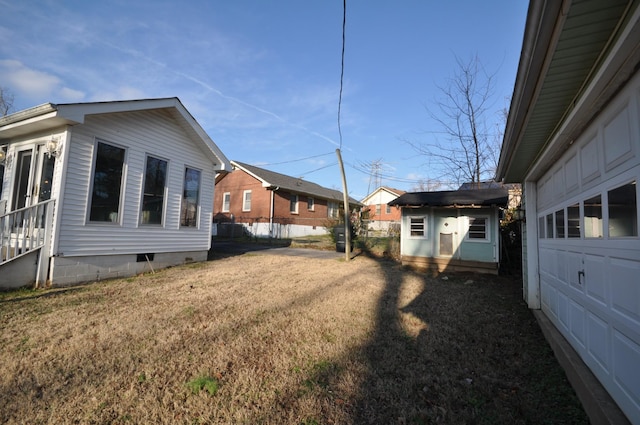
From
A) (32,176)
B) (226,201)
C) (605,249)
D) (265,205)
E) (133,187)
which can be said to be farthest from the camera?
(226,201)

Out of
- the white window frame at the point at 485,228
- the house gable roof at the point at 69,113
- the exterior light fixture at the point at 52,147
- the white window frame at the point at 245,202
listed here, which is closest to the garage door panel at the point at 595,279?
the white window frame at the point at 485,228

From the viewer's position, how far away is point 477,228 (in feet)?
31.4

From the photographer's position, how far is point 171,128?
8.29 meters

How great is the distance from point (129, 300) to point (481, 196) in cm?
1017

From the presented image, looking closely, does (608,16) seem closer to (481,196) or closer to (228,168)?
(481,196)

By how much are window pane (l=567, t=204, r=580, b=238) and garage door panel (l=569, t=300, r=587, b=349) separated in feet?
2.53

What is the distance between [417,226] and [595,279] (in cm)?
790

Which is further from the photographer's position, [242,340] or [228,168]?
[228,168]

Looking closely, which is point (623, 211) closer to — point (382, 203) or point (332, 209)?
point (332, 209)

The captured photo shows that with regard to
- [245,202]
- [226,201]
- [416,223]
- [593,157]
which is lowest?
[416,223]

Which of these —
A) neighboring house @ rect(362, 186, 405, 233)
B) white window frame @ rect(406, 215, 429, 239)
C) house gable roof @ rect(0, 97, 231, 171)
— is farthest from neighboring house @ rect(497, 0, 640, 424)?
neighboring house @ rect(362, 186, 405, 233)

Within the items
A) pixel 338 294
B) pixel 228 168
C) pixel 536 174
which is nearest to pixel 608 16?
pixel 536 174

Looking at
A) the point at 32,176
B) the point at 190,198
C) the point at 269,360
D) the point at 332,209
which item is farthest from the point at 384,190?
the point at 269,360

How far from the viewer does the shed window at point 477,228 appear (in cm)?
945
